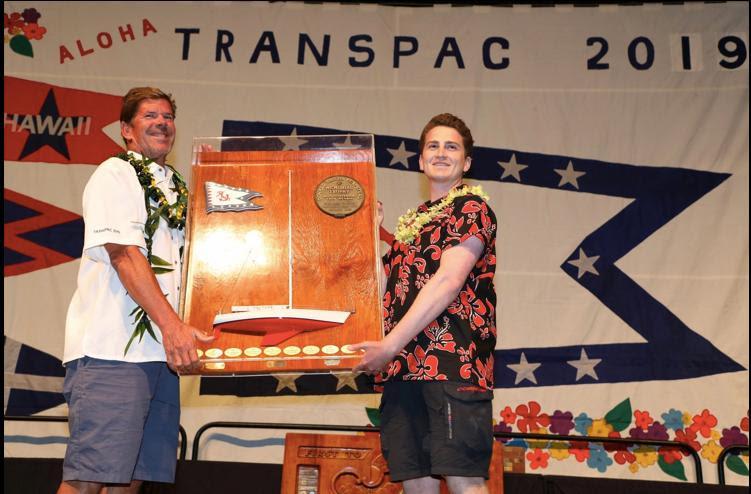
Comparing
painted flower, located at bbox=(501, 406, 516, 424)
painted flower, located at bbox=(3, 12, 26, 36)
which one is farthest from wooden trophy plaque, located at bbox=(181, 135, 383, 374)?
painted flower, located at bbox=(3, 12, 26, 36)

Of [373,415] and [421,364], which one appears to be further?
[373,415]

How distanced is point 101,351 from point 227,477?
4.73 ft

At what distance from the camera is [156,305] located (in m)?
2.27

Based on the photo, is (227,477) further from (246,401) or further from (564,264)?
(564,264)

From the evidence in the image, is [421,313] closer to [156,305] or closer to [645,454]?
[156,305]

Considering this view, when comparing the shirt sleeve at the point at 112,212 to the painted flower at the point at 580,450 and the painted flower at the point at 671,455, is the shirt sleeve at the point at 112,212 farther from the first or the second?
the painted flower at the point at 671,455

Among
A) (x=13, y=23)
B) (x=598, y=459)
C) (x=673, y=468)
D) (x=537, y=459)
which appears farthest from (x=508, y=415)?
(x=13, y=23)

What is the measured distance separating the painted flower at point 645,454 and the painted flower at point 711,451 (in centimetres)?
25

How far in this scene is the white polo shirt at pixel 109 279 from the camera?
7.59ft

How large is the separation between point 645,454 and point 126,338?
9.73ft

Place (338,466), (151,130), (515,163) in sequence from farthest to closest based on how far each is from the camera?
(515,163), (338,466), (151,130)

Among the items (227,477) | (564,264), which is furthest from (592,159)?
(227,477)

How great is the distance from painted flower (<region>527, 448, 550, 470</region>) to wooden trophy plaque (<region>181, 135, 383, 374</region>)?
2249 millimetres

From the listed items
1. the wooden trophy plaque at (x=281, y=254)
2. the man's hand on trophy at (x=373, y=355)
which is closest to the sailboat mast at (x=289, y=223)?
the wooden trophy plaque at (x=281, y=254)
